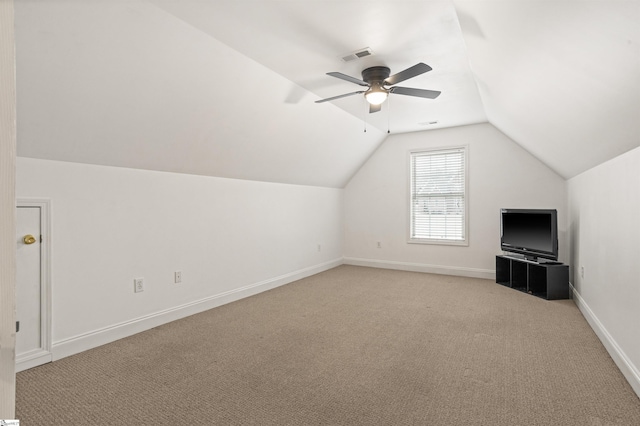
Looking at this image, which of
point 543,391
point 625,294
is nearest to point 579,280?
point 625,294

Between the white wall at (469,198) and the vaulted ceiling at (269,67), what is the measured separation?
124 centimetres

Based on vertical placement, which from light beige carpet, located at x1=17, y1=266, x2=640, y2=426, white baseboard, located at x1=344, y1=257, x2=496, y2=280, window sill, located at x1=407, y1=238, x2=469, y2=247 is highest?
window sill, located at x1=407, y1=238, x2=469, y2=247

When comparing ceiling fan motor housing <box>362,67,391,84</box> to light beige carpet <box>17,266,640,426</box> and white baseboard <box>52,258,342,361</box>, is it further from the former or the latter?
white baseboard <box>52,258,342,361</box>

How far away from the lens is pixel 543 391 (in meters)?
2.30

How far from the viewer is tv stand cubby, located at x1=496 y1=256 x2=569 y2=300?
4438 mm

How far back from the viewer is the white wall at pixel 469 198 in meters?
5.36

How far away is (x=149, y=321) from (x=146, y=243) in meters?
0.78

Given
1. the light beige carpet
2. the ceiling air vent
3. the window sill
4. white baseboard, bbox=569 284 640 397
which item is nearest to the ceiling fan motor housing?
the ceiling air vent

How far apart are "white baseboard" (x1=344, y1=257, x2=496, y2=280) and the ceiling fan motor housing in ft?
12.6

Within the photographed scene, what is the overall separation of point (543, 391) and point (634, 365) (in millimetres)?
Answer: 665

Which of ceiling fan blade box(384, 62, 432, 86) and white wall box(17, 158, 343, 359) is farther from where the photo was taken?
white wall box(17, 158, 343, 359)

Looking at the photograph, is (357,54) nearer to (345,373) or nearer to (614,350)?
(345,373)

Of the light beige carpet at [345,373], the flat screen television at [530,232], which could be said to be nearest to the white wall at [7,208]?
the light beige carpet at [345,373]

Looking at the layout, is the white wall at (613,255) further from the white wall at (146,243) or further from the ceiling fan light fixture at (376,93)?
the white wall at (146,243)
